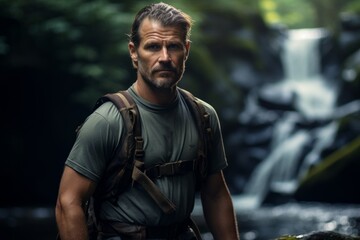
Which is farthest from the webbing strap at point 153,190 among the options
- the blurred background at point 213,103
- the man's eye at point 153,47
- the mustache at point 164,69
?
the blurred background at point 213,103

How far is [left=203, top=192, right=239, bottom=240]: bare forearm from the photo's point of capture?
3.83 meters

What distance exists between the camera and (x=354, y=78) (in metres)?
23.1

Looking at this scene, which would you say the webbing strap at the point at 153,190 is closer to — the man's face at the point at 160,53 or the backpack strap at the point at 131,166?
the backpack strap at the point at 131,166

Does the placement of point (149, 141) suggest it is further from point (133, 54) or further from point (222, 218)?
point (222, 218)

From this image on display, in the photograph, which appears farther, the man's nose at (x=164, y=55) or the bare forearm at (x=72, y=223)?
the man's nose at (x=164, y=55)

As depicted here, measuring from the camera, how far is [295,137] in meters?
21.5

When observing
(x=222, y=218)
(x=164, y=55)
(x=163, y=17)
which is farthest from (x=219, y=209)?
(x=163, y=17)

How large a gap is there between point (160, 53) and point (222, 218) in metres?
0.99

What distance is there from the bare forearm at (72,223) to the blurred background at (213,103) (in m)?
9.72

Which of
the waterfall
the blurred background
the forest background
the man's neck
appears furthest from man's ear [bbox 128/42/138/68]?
the waterfall

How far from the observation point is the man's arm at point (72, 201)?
3.30 meters

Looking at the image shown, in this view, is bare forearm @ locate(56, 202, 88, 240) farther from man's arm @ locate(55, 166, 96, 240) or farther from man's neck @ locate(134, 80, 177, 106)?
man's neck @ locate(134, 80, 177, 106)

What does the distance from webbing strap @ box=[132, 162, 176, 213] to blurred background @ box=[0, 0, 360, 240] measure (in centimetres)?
967

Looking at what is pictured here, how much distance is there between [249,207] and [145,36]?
15264 mm
